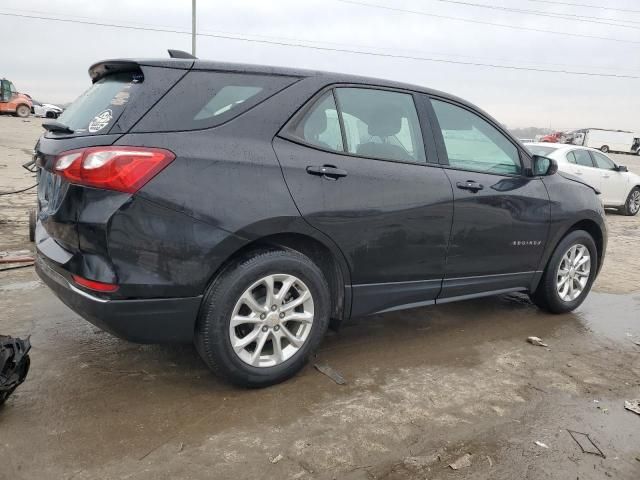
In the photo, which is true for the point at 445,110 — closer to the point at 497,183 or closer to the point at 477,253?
the point at 497,183

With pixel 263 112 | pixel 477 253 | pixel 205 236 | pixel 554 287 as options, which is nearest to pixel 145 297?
pixel 205 236

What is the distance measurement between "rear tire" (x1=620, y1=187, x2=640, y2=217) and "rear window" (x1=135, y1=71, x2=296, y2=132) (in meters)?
12.0

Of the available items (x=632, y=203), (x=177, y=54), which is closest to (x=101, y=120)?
(x=177, y=54)

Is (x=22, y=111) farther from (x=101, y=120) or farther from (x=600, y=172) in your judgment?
(x=101, y=120)

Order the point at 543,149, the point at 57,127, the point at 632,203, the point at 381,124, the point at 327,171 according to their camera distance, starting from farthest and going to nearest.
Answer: the point at 632,203 → the point at 543,149 → the point at 381,124 → the point at 327,171 → the point at 57,127

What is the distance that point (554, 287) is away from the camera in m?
4.52

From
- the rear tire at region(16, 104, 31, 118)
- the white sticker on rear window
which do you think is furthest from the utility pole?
the white sticker on rear window

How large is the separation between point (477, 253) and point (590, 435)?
1.41 m

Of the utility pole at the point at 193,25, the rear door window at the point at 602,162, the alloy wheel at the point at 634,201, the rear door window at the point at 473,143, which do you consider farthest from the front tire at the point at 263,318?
the utility pole at the point at 193,25

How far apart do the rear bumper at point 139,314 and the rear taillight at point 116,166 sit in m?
0.55

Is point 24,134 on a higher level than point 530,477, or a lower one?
lower

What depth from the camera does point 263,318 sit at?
2.91 meters

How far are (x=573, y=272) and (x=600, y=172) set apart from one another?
26.9 feet

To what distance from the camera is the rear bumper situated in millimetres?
2555
